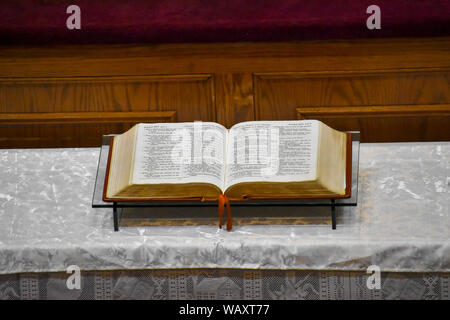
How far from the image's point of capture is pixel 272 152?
181 centimetres

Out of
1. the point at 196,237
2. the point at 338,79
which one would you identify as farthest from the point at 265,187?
the point at 338,79

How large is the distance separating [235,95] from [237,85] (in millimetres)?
34

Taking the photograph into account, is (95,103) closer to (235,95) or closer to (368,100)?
(235,95)

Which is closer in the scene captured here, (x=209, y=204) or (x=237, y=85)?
(x=209, y=204)

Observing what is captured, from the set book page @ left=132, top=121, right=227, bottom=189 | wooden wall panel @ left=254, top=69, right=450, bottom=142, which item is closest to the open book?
book page @ left=132, top=121, right=227, bottom=189

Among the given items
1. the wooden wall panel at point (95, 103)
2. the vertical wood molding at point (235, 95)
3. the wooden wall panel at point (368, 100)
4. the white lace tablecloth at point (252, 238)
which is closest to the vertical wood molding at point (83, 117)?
the wooden wall panel at point (95, 103)

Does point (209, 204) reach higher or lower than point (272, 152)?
lower

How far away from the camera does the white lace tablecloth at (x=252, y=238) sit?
65.8 inches

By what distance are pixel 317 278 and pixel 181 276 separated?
0.98 feet

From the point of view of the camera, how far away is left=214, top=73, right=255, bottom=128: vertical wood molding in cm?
257

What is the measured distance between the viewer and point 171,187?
1.76 m

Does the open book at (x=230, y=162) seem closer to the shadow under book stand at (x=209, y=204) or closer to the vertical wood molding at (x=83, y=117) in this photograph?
the shadow under book stand at (x=209, y=204)

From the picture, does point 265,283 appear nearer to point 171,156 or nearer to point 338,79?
point 171,156

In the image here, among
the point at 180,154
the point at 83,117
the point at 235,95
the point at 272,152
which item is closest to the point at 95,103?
the point at 83,117
